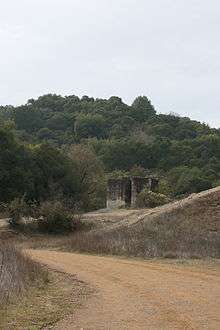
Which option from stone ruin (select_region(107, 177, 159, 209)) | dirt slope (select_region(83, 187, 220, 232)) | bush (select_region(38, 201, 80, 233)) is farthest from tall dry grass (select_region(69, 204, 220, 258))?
stone ruin (select_region(107, 177, 159, 209))

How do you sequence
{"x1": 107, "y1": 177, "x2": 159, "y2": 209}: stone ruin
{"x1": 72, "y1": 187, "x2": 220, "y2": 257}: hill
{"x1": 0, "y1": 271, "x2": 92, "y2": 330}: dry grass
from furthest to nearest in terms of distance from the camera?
{"x1": 107, "y1": 177, "x2": 159, "y2": 209}: stone ruin < {"x1": 72, "y1": 187, "x2": 220, "y2": 257}: hill < {"x1": 0, "y1": 271, "x2": 92, "y2": 330}: dry grass

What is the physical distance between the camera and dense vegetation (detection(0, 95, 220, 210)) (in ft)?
167

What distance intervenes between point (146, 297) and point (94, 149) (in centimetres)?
6898

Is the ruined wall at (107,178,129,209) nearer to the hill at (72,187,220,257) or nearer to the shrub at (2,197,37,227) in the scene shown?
the hill at (72,187,220,257)

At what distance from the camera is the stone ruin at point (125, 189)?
4491 centimetres

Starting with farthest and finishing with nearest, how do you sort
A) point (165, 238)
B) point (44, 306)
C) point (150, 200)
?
1. point (150, 200)
2. point (165, 238)
3. point (44, 306)

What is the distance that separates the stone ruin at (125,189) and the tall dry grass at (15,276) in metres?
28.7

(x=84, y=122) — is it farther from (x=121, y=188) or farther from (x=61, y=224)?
(x=61, y=224)

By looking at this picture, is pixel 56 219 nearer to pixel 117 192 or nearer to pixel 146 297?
pixel 117 192

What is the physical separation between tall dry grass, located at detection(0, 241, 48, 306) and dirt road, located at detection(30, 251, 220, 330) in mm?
1293

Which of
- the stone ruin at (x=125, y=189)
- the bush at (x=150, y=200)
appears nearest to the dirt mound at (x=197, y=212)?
the bush at (x=150, y=200)

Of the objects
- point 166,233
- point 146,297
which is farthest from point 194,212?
point 146,297

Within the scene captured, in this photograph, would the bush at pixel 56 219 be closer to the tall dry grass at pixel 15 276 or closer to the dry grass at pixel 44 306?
the tall dry grass at pixel 15 276

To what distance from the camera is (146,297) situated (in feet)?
40.8
